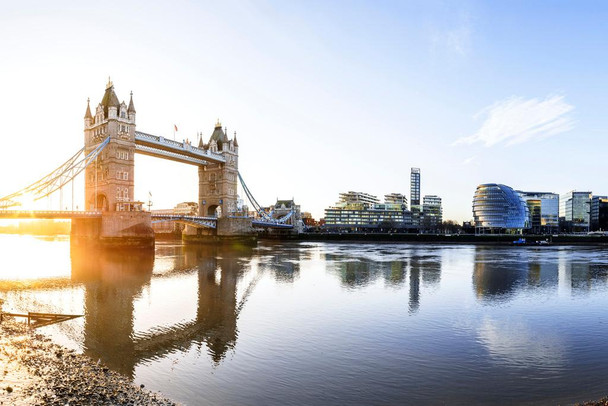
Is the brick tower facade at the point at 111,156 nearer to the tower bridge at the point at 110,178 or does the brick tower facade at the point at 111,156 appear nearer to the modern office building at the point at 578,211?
the tower bridge at the point at 110,178

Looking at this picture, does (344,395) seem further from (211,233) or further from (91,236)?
(211,233)

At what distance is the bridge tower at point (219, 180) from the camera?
7531cm

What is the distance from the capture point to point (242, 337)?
13.3m

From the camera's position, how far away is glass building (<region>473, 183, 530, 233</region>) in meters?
151

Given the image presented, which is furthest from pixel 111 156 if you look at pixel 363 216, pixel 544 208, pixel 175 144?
pixel 544 208

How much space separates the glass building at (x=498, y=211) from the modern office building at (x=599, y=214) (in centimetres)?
3289

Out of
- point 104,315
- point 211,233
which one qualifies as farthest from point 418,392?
point 211,233

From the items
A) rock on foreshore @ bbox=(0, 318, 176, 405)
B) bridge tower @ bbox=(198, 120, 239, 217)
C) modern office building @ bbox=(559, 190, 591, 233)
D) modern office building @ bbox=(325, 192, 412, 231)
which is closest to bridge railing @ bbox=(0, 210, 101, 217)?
bridge tower @ bbox=(198, 120, 239, 217)

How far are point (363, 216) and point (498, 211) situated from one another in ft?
177

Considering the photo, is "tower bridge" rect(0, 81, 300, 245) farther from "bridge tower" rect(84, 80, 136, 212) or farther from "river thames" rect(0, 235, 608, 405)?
"river thames" rect(0, 235, 608, 405)

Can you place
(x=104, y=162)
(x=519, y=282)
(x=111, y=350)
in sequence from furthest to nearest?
(x=104, y=162), (x=519, y=282), (x=111, y=350)

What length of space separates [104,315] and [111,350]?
507 cm

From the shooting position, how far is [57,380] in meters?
8.84

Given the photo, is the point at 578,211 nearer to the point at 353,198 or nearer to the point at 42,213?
the point at 353,198
